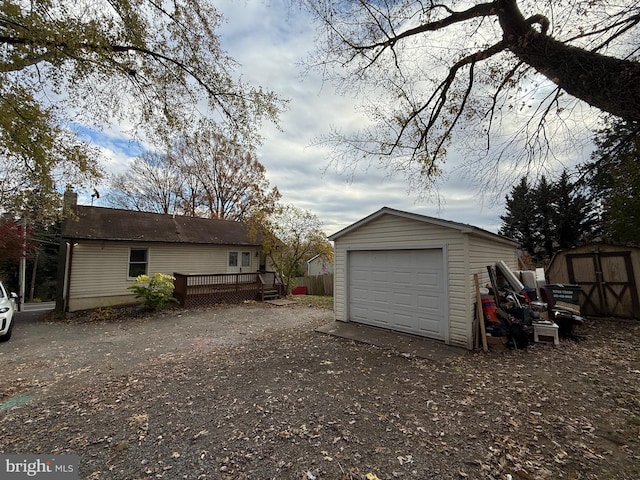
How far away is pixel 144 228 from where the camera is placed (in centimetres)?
1174

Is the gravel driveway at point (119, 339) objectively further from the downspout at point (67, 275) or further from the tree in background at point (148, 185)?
the tree in background at point (148, 185)

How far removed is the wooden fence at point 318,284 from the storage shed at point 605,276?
35.0 ft

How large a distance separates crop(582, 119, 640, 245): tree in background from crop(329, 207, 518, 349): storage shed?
80.3 inches

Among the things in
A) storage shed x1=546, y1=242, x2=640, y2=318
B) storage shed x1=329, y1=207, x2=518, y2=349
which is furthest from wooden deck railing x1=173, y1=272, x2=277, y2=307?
storage shed x1=546, y1=242, x2=640, y2=318

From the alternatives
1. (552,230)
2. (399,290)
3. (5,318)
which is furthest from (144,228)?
(552,230)

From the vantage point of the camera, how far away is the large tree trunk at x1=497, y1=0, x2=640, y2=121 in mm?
2365

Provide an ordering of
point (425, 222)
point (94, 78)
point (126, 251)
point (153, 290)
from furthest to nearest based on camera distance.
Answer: point (126, 251) → point (153, 290) → point (425, 222) → point (94, 78)

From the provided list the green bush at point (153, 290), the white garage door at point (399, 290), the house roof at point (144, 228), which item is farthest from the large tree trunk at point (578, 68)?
the house roof at point (144, 228)

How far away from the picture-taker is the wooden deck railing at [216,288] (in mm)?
10852

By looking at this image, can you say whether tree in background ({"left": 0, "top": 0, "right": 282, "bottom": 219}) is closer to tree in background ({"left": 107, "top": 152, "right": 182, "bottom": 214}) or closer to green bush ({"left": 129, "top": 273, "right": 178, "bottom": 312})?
green bush ({"left": 129, "top": 273, "right": 178, "bottom": 312})

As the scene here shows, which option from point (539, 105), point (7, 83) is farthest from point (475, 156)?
point (7, 83)

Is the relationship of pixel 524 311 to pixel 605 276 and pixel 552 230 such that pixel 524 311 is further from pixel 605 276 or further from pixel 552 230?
pixel 552 230

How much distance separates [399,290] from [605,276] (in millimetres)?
6687

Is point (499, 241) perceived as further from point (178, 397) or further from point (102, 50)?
point (102, 50)
